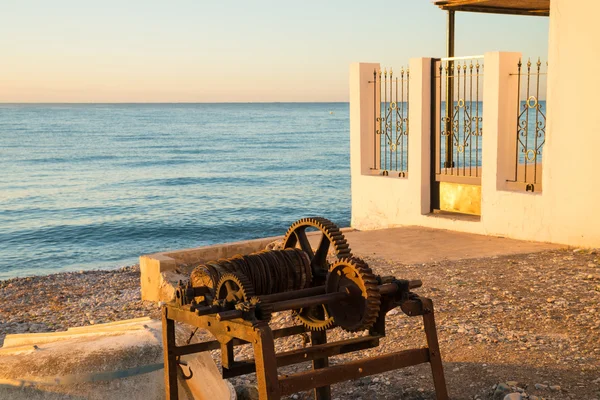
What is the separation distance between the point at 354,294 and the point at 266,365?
770 mm

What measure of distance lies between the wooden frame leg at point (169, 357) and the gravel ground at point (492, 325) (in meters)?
1.83

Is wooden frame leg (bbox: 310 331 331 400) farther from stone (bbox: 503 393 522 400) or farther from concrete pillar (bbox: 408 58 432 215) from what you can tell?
concrete pillar (bbox: 408 58 432 215)

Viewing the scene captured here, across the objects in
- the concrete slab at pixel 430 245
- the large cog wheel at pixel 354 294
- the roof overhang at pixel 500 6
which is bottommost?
the concrete slab at pixel 430 245

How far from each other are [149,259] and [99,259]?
517 inches

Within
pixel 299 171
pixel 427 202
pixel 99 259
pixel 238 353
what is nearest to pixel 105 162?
pixel 299 171

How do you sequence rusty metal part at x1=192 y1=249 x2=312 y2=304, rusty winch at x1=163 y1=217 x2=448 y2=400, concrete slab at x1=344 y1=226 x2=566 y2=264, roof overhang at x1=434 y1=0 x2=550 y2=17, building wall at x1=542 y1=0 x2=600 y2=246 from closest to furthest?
1. rusty winch at x1=163 y1=217 x2=448 y2=400
2. rusty metal part at x1=192 y1=249 x2=312 y2=304
3. building wall at x1=542 y1=0 x2=600 y2=246
4. concrete slab at x1=344 y1=226 x2=566 y2=264
5. roof overhang at x1=434 y1=0 x2=550 y2=17

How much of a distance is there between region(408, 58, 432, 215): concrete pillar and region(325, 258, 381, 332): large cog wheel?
28.3 feet

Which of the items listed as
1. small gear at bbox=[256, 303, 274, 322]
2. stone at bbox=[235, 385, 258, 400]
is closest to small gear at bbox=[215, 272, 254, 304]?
small gear at bbox=[256, 303, 274, 322]

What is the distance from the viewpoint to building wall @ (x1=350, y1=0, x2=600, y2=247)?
10445 mm

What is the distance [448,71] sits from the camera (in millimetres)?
12828

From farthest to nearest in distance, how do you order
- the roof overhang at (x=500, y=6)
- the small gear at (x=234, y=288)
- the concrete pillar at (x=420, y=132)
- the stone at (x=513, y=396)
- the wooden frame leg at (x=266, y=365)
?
1. the roof overhang at (x=500, y=6)
2. the concrete pillar at (x=420, y=132)
3. the stone at (x=513, y=396)
4. the small gear at (x=234, y=288)
5. the wooden frame leg at (x=266, y=365)

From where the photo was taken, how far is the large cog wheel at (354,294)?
160 inches

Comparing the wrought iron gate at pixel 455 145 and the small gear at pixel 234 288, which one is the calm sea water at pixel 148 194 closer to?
the wrought iron gate at pixel 455 145

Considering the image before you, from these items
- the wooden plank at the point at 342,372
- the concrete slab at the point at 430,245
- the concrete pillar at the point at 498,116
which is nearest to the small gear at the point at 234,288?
the wooden plank at the point at 342,372
